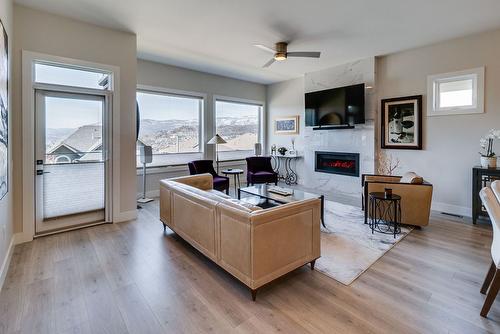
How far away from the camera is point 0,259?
2332mm

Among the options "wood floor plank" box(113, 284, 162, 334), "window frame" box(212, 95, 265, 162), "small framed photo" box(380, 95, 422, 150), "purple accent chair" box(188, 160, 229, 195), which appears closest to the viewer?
"wood floor plank" box(113, 284, 162, 334)

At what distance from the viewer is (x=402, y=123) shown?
500 cm

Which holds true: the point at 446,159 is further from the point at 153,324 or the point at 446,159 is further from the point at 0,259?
the point at 0,259

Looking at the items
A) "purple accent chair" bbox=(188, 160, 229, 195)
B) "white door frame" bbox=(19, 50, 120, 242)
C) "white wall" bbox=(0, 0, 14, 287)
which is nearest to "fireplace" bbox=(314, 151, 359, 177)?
"purple accent chair" bbox=(188, 160, 229, 195)

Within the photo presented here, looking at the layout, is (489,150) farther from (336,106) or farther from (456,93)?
(336,106)

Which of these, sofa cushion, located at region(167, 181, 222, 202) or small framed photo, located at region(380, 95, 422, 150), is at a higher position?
small framed photo, located at region(380, 95, 422, 150)

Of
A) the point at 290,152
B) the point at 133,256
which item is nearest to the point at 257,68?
the point at 290,152

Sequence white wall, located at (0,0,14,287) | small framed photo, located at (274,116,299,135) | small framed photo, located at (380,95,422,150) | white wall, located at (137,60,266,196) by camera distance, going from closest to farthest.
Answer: white wall, located at (0,0,14,287) < small framed photo, located at (380,95,422,150) < white wall, located at (137,60,266,196) < small framed photo, located at (274,116,299,135)

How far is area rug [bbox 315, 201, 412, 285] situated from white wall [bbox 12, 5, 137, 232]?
3097 millimetres

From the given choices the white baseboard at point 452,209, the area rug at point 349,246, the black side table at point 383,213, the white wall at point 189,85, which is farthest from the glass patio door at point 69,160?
the white baseboard at point 452,209

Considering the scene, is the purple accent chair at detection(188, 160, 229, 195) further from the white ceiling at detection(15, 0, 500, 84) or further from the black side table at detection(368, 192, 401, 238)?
the black side table at detection(368, 192, 401, 238)

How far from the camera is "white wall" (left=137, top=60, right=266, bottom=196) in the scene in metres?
5.55

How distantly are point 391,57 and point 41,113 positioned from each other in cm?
607

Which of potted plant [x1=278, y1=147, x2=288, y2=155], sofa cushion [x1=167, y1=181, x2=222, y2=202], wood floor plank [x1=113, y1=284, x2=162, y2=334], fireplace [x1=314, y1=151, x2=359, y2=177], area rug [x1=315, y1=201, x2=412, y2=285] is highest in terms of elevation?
potted plant [x1=278, y1=147, x2=288, y2=155]
